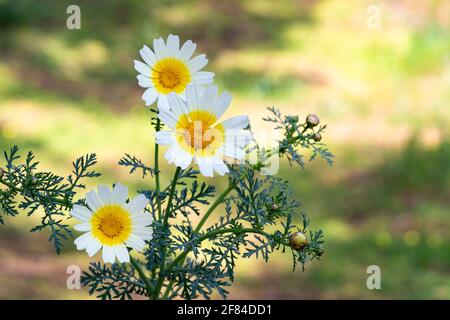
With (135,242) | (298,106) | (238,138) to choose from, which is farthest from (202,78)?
(298,106)

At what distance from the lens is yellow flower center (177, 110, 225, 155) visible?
0.88 m

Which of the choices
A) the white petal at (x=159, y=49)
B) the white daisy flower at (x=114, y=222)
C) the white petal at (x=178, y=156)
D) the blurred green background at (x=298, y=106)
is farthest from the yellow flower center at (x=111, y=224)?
the blurred green background at (x=298, y=106)

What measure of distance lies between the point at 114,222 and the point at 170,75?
0.69ft

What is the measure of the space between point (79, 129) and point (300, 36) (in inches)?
60.4

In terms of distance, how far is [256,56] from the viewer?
13.9 feet

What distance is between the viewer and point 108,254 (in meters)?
0.88

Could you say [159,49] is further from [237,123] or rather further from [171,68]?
[237,123]

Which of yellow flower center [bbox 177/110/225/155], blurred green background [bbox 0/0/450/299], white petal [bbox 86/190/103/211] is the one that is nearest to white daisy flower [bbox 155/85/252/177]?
yellow flower center [bbox 177/110/225/155]

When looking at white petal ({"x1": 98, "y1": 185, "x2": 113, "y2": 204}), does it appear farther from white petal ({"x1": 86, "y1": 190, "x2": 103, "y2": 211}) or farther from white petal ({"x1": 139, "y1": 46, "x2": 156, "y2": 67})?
white petal ({"x1": 139, "y1": 46, "x2": 156, "y2": 67})

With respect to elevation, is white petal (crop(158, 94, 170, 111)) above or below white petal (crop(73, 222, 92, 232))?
above

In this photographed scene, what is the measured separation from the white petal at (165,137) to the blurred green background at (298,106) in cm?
170

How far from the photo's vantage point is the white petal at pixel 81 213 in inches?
34.3

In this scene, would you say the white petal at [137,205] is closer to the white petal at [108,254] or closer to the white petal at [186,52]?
the white petal at [108,254]
